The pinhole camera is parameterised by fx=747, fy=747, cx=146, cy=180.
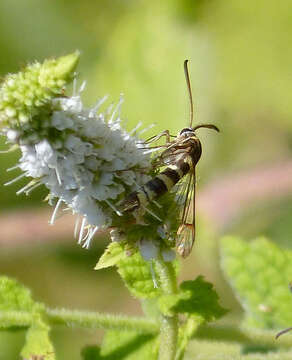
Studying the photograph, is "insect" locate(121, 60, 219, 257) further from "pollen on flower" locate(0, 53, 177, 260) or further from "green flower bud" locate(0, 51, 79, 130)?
"green flower bud" locate(0, 51, 79, 130)

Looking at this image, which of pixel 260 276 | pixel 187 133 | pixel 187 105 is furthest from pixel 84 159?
pixel 187 105

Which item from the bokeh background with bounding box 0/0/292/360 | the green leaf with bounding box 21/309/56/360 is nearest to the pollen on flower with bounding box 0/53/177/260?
the green leaf with bounding box 21/309/56/360

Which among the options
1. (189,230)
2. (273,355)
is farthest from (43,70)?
(273,355)

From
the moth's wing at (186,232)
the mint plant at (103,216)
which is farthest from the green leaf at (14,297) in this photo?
the moth's wing at (186,232)

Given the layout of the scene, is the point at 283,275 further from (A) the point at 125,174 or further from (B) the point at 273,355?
(A) the point at 125,174

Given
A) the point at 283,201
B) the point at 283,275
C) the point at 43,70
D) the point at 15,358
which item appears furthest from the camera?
the point at 283,201
